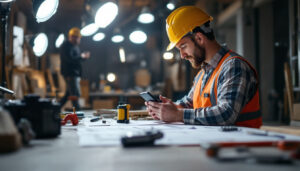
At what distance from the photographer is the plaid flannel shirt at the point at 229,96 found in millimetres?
1550

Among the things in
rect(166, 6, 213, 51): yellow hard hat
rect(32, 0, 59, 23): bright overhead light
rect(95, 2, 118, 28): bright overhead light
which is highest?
rect(95, 2, 118, 28): bright overhead light

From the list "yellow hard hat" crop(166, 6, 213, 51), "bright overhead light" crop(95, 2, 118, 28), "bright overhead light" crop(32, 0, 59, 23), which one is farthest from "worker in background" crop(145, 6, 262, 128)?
"bright overhead light" crop(95, 2, 118, 28)

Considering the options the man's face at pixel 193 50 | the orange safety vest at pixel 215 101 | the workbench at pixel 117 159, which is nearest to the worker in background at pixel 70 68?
the man's face at pixel 193 50

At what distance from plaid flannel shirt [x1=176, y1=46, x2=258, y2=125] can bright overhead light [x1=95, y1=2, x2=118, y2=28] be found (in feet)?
4.91

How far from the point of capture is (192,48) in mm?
2049

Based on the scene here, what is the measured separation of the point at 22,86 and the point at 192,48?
5.85 meters

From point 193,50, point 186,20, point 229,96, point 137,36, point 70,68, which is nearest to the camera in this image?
point 229,96

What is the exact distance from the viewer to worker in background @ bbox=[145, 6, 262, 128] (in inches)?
62.1

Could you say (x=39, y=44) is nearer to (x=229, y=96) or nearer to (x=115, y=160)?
(x=229, y=96)

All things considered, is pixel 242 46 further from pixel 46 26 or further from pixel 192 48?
pixel 46 26

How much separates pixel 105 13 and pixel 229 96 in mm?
1689

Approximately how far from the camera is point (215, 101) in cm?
178

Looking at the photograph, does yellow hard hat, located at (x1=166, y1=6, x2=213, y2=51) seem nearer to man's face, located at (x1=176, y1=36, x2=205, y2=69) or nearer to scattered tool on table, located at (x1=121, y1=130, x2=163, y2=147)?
man's face, located at (x1=176, y1=36, x2=205, y2=69)

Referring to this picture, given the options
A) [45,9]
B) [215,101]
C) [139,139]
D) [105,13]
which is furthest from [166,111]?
[105,13]
